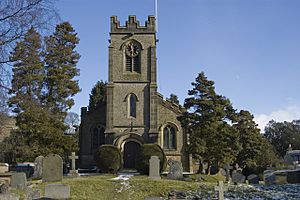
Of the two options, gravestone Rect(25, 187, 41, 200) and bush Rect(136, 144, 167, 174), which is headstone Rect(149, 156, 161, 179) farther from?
gravestone Rect(25, 187, 41, 200)

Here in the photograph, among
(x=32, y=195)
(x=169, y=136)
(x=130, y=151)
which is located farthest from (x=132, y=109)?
(x=32, y=195)

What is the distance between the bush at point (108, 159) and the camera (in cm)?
3072

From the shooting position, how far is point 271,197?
17.0 metres

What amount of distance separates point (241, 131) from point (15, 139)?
24.1m

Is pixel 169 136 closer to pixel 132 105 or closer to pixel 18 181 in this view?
pixel 132 105

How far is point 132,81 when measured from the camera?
37.6 m

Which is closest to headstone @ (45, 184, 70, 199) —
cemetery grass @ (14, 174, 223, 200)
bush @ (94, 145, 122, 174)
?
cemetery grass @ (14, 174, 223, 200)

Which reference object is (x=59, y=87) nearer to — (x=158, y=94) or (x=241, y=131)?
(x=158, y=94)

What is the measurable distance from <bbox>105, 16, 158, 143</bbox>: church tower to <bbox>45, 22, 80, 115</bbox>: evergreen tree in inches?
139

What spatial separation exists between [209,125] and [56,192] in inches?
846

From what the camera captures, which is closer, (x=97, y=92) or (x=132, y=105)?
(x=132, y=105)

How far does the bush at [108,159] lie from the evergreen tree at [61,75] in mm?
6744

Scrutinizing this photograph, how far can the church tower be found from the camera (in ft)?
119

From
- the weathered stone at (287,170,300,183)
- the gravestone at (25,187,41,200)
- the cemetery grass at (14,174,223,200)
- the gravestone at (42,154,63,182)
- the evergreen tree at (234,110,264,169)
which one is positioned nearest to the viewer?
the gravestone at (25,187,41,200)
